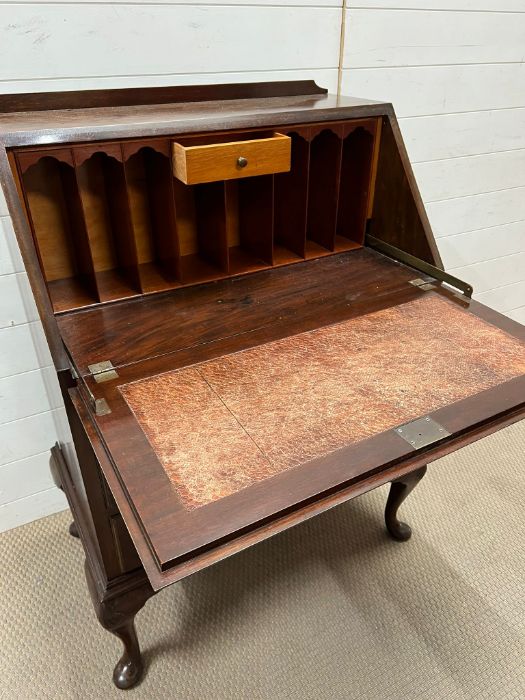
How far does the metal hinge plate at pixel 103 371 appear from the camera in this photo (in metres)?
0.88

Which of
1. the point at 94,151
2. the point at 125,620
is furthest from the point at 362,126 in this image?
the point at 125,620

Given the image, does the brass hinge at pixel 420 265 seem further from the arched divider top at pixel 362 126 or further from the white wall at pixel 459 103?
the white wall at pixel 459 103

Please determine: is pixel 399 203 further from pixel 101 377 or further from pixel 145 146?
pixel 101 377

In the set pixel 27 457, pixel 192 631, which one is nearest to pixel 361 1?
pixel 27 457

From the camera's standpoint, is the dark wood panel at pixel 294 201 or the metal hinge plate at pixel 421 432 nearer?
the metal hinge plate at pixel 421 432

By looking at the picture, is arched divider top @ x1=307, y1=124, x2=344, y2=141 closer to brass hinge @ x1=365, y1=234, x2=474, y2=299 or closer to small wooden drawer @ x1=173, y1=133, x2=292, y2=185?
small wooden drawer @ x1=173, y1=133, x2=292, y2=185

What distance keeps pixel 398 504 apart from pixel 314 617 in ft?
1.30

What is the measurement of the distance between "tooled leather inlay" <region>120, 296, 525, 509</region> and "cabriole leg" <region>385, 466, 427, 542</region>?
1.98 feet

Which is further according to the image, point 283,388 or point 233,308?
point 233,308

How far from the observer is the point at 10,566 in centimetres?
156

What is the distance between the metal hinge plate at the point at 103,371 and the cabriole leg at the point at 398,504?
3.01ft

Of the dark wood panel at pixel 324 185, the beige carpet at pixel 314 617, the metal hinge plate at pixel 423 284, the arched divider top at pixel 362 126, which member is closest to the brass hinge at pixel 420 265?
the metal hinge plate at pixel 423 284

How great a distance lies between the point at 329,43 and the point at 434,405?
3.65 feet

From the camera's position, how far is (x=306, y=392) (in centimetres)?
86
